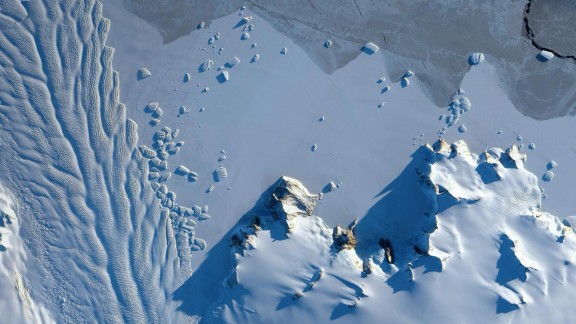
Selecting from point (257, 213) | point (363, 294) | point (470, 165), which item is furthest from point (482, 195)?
point (257, 213)

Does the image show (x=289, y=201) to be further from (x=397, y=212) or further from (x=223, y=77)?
(x=223, y=77)

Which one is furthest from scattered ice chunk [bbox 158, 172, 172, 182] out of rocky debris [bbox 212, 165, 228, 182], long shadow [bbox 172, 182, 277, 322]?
long shadow [bbox 172, 182, 277, 322]

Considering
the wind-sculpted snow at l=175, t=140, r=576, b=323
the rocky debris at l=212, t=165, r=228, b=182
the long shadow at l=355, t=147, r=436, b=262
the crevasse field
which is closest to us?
the wind-sculpted snow at l=175, t=140, r=576, b=323

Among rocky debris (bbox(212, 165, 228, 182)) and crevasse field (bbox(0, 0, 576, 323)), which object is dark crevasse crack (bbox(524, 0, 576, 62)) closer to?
crevasse field (bbox(0, 0, 576, 323))

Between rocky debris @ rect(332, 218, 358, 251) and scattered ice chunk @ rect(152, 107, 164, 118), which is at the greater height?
scattered ice chunk @ rect(152, 107, 164, 118)

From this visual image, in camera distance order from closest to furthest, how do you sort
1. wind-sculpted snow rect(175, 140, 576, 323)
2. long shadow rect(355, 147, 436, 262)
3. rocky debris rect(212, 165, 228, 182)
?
wind-sculpted snow rect(175, 140, 576, 323)
long shadow rect(355, 147, 436, 262)
rocky debris rect(212, 165, 228, 182)

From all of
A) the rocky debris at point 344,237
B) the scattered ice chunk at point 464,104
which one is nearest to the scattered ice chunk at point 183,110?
the rocky debris at point 344,237

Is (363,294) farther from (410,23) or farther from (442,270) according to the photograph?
(410,23)

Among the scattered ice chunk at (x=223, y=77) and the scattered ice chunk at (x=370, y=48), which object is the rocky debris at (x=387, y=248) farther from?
the scattered ice chunk at (x=223, y=77)
